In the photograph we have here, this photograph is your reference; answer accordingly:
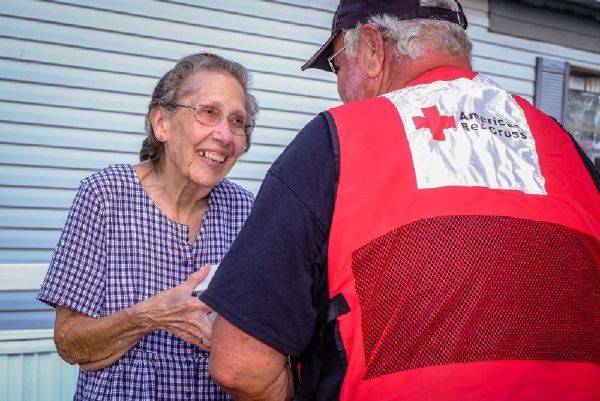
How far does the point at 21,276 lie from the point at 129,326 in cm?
225

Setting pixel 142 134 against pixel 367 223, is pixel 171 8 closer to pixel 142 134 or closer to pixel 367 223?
pixel 142 134

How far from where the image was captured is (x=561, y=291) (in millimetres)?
1128

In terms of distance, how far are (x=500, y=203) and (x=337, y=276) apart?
334 mm

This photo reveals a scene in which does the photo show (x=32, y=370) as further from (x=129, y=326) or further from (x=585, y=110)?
(x=585, y=110)

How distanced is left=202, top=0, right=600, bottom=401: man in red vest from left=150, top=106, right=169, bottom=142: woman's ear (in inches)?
47.7

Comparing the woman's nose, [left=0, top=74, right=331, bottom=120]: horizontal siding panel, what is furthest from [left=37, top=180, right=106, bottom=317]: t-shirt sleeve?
[left=0, top=74, right=331, bottom=120]: horizontal siding panel

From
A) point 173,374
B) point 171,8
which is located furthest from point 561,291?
point 171,8

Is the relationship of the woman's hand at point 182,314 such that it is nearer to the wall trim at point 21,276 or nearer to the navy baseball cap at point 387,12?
the navy baseball cap at point 387,12

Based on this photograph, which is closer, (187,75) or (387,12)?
(387,12)

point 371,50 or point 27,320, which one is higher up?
point 371,50

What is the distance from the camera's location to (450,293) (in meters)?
1.07

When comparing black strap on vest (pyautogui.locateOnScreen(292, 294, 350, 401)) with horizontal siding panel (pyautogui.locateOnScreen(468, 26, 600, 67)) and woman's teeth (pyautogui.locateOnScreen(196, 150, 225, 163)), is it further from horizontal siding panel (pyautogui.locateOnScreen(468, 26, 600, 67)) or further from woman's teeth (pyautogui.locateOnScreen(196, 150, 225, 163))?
horizontal siding panel (pyautogui.locateOnScreen(468, 26, 600, 67))

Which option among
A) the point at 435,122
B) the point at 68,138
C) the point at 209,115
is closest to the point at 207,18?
the point at 68,138

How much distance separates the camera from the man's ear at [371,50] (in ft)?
4.73
